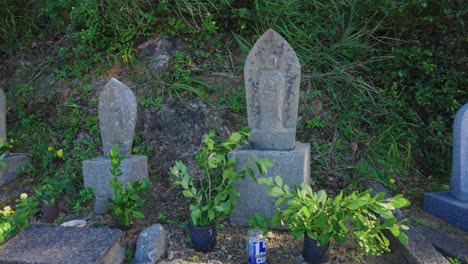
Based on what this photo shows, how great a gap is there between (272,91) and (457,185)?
1631mm

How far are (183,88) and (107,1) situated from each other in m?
1.46

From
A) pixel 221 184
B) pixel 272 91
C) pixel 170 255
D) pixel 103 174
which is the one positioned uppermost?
pixel 272 91

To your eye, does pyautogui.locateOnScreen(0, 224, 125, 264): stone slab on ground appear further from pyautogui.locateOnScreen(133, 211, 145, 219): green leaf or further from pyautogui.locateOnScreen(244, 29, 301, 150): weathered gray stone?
pyautogui.locateOnScreen(244, 29, 301, 150): weathered gray stone

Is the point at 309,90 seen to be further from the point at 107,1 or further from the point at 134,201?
the point at 107,1

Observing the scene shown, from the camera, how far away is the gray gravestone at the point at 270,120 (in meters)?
2.45

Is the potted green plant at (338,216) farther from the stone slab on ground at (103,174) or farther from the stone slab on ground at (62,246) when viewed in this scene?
the stone slab on ground at (103,174)

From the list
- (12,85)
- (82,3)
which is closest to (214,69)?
(82,3)

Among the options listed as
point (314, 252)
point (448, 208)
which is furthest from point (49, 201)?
point (448, 208)

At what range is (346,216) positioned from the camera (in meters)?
1.81

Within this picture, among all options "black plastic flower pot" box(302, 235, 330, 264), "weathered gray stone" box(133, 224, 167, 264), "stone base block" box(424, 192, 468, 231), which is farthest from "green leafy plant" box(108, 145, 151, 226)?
"stone base block" box(424, 192, 468, 231)

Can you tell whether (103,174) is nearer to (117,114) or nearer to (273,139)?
(117,114)

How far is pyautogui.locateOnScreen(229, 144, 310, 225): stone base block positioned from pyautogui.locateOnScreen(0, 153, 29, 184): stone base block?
2225 millimetres

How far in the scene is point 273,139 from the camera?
8.57ft

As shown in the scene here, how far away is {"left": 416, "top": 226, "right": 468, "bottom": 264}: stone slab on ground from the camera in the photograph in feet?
7.09
